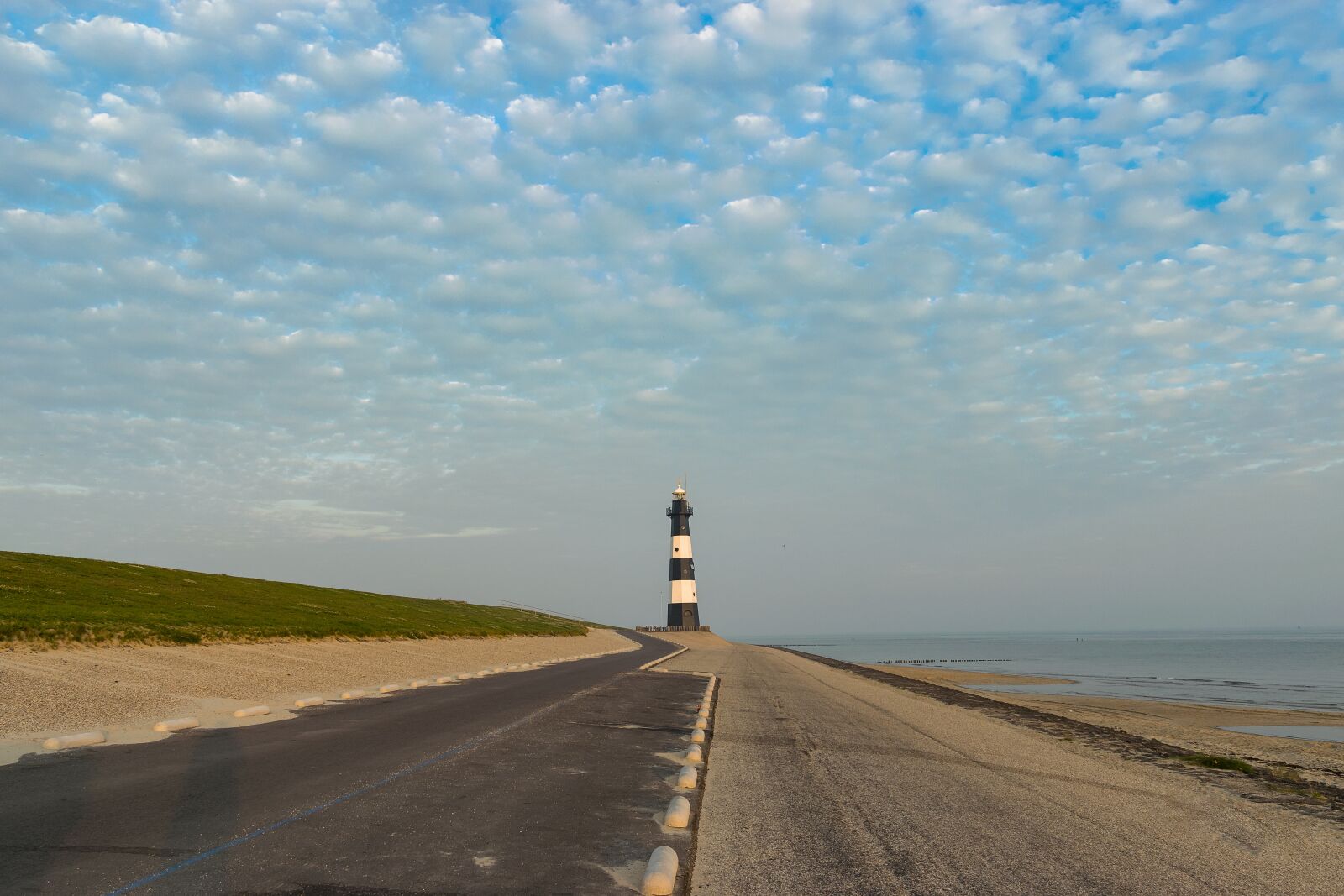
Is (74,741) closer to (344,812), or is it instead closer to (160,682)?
(344,812)

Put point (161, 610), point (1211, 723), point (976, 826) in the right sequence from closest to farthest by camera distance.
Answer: point (976, 826) < point (161, 610) < point (1211, 723)

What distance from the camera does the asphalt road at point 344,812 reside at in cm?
614

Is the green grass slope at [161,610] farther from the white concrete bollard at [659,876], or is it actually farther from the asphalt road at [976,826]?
the white concrete bollard at [659,876]

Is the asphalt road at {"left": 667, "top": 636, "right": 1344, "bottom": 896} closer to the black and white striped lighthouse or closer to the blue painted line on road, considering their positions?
the blue painted line on road

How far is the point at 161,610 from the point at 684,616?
75.6 metres

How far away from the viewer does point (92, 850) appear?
21.4 feet

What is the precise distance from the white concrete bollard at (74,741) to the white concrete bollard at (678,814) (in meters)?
8.21

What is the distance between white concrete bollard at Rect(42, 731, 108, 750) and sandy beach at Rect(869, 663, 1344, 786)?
19.8m

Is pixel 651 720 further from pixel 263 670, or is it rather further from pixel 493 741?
pixel 263 670

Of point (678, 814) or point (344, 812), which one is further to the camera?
point (678, 814)

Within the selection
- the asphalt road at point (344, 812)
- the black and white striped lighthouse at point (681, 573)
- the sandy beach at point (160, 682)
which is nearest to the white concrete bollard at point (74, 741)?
the sandy beach at point (160, 682)

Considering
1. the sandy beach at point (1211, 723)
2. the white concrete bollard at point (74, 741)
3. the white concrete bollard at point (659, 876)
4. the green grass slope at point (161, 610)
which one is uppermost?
the green grass slope at point (161, 610)

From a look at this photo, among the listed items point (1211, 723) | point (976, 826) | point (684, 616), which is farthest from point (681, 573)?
point (976, 826)

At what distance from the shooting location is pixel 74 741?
11.1 m
